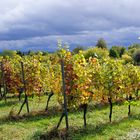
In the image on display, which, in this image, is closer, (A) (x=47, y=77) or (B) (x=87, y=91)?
(B) (x=87, y=91)

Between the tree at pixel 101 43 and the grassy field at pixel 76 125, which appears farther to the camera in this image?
the tree at pixel 101 43

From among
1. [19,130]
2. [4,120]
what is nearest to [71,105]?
[19,130]

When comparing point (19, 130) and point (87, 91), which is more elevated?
point (87, 91)

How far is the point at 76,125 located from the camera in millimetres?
15367

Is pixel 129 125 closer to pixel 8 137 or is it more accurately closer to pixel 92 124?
pixel 92 124

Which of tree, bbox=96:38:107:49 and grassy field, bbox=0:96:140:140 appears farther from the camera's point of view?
tree, bbox=96:38:107:49

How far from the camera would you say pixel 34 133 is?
13984 millimetres

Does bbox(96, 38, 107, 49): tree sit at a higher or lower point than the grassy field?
lower

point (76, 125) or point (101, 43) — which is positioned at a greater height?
point (76, 125)

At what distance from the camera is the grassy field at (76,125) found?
13.6m

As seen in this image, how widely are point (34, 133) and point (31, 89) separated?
21.2 ft

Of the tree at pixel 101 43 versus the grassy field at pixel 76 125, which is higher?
the grassy field at pixel 76 125

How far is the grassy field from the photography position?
13.6 meters

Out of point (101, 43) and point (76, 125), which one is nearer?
point (76, 125)
